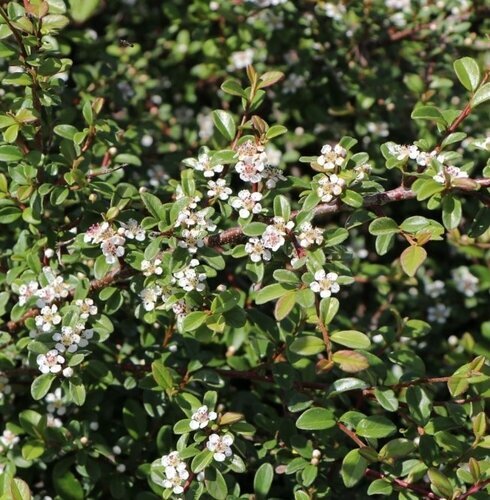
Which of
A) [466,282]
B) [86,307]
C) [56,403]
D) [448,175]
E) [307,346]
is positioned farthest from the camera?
[466,282]

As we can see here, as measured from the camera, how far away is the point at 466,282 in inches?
104

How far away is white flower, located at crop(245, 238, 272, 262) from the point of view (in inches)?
64.4

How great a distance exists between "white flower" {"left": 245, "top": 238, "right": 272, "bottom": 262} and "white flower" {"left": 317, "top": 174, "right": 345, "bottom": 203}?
0.16 meters

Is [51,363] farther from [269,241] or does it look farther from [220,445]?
[269,241]

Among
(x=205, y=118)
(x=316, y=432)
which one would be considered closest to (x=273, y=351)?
(x=316, y=432)

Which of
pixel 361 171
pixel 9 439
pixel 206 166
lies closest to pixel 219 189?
pixel 206 166

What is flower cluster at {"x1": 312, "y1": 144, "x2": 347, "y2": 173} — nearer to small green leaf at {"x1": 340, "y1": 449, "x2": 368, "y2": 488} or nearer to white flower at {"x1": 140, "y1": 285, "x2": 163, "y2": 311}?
white flower at {"x1": 140, "y1": 285, "x2": 163, "y2": 311}

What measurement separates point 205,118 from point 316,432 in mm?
1346

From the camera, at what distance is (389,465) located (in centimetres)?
172

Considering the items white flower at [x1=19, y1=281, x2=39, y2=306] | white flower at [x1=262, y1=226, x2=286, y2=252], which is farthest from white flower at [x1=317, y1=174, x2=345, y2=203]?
white flower at [x1=19, y1=281, x2=39, y2=306]

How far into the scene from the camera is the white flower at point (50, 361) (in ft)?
5.38

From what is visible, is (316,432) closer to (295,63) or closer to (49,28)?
(49,28)

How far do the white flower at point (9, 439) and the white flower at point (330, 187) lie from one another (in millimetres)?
1023

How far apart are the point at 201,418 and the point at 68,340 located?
0.34 meters
